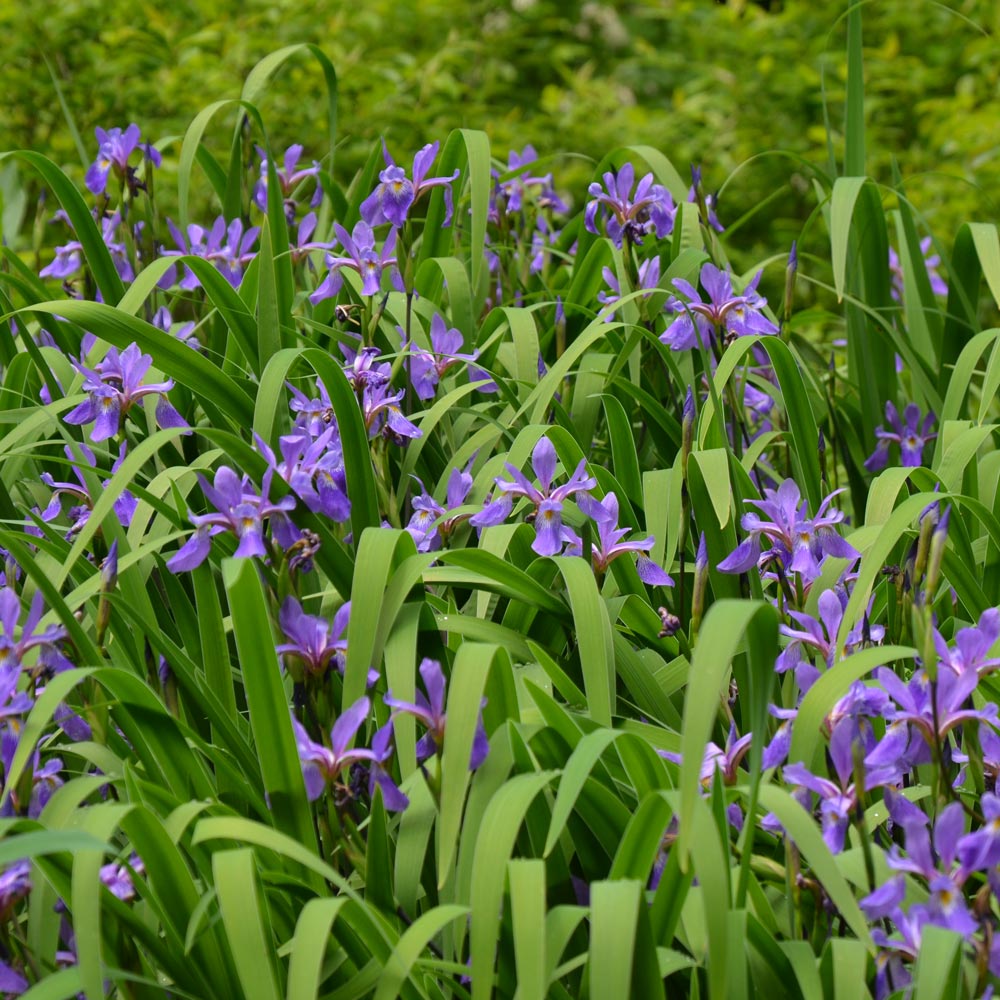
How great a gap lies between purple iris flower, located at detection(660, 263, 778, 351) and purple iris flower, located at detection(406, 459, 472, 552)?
462 mm

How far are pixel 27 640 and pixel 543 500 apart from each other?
622mm

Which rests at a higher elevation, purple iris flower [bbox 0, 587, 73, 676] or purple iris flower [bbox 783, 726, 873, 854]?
purple iris flower [bbox 0, 587, 73, 676]

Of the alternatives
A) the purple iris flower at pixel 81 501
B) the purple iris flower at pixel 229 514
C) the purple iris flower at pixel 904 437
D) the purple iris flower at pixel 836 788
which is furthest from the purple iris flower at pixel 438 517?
the purple iris flower at pixel 904 437

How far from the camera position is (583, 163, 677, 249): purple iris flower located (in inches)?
85.6

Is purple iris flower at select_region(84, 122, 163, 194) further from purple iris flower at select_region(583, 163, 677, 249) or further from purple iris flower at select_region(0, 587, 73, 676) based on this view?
purple iris flower at select_region(0, 587, 73, 676)

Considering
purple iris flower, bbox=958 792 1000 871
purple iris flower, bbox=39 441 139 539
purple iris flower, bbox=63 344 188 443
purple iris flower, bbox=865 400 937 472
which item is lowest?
purple iris flower, bbox=865 400 937 472

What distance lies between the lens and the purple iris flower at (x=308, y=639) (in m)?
1.32

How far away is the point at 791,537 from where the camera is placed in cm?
156

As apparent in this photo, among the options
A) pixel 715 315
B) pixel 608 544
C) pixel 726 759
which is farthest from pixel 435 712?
pixel 715 315

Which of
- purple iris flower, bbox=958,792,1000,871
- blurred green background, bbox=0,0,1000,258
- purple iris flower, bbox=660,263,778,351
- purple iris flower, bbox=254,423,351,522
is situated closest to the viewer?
purple iris flower, bbox=958,792,1000,871

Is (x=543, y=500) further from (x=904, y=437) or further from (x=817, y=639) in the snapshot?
(x=904, y=437)

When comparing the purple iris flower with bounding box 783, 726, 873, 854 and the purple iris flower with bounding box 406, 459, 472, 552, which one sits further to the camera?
the purple iris flower with bounding box 406, 459, 472, 552

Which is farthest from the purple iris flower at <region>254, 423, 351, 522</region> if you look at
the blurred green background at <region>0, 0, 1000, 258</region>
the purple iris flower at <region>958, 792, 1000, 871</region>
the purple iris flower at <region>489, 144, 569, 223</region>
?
the blurred green background at <region>0, 0, 1000, 258</region>

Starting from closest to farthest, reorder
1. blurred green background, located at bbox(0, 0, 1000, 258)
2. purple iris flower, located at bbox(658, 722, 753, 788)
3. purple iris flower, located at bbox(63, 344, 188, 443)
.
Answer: purple iris flower, located at bbox(658, 722, 753, 788) < purple iris flower, located at bbox(63, 344, 188, 443) < blurred green background, located at bbox(0, 0, 1000, 258)
